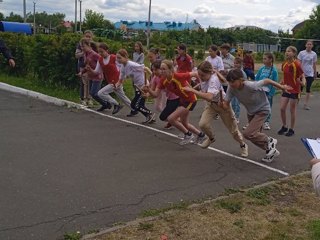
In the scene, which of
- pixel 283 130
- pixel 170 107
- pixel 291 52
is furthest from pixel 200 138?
pixel 291 52

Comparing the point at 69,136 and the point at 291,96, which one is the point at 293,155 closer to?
the point at 291,96

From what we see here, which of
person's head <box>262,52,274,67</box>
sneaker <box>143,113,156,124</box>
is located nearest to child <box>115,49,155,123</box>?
sneaker <box>143,113,156,124</box>

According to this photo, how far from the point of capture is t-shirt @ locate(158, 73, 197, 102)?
25.8 feet

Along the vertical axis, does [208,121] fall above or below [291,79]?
below

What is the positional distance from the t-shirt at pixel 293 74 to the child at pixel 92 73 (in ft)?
13.1

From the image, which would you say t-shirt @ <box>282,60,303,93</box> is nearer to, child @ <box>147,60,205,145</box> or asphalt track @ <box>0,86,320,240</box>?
asphalt track @ <box>0,86,320,240</box>

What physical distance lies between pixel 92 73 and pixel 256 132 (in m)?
4.98

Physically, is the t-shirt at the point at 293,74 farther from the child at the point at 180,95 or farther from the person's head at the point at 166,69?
the person's head at the point at 166,69

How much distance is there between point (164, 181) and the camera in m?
5.86

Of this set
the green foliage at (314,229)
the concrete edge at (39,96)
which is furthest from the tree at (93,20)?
the green foliage at (314,229)

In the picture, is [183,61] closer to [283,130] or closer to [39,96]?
[283,130]

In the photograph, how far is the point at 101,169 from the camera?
6254mm

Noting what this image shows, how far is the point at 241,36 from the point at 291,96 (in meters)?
62.3

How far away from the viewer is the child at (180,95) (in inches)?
308
